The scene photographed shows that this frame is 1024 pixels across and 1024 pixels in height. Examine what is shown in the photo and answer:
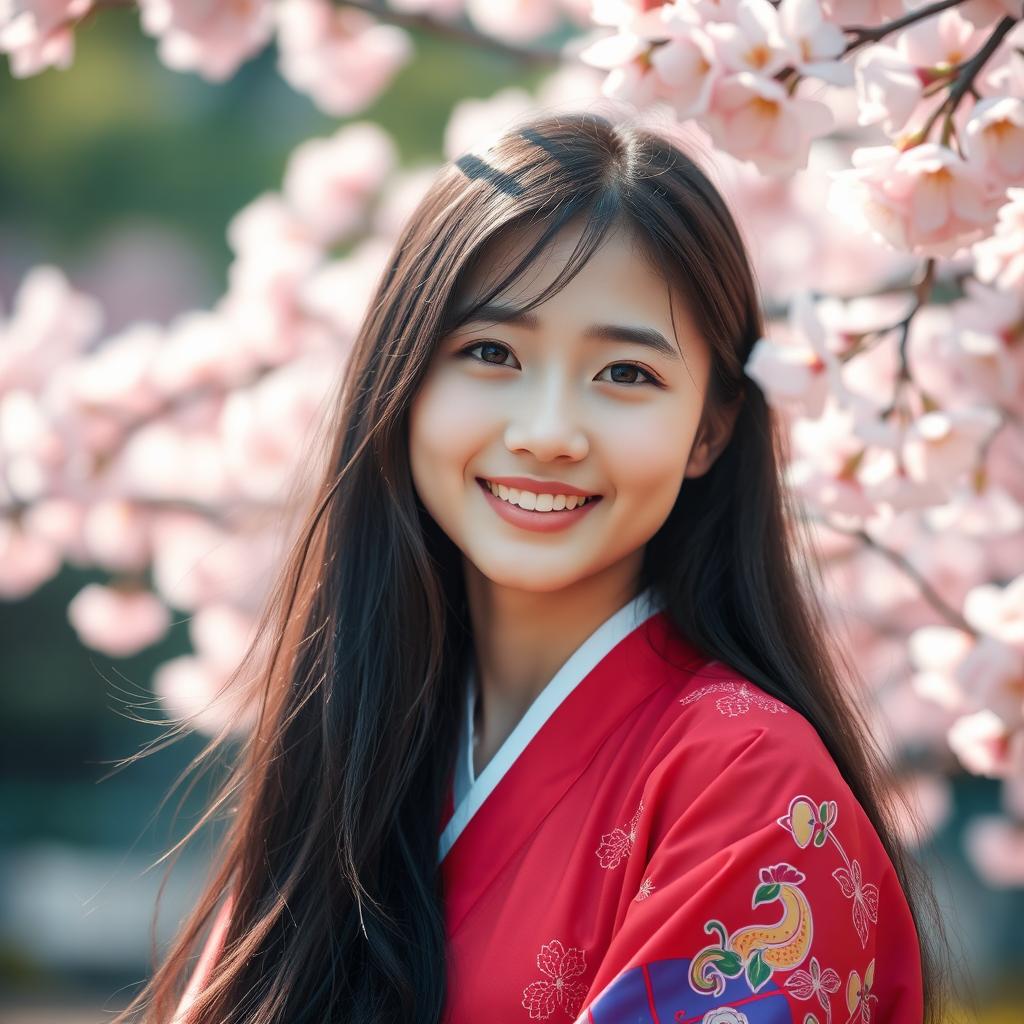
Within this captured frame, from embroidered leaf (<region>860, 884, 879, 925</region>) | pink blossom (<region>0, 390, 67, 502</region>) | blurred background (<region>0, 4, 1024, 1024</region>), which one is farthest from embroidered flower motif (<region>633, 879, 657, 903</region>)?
blurred background (<region>0, 4, 1024, 1024</region>)

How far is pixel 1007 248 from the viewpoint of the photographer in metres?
1.70

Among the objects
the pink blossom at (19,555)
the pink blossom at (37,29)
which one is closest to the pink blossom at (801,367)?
the pink blossom at (37,29)

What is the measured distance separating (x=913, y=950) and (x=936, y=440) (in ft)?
2.22

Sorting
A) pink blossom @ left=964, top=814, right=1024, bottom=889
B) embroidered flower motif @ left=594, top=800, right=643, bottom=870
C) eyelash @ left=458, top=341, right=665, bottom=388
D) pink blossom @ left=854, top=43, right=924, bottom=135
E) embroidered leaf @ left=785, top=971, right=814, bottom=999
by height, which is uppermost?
pink blossom @ left=854, top=43, right=924, bottom=135

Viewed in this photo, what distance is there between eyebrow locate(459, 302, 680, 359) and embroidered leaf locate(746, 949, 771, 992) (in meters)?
0.69

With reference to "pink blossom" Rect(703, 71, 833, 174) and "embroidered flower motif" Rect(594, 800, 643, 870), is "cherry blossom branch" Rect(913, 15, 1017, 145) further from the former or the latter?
"embroidered flower motif" Rect(594, 800, 643, 870)

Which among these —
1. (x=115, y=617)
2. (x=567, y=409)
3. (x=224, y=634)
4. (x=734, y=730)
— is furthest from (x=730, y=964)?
(x=115, y=617)

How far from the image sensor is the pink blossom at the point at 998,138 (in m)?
1.40

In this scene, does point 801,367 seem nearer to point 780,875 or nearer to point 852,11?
point 852,11

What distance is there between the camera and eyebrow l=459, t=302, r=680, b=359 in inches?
60.7

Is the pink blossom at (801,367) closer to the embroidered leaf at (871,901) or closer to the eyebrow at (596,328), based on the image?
the eyebrow at (596,328)

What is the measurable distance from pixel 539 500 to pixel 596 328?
0.69 ft

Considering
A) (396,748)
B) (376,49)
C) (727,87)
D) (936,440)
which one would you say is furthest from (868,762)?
(376,49)

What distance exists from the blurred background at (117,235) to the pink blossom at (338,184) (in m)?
2.67
